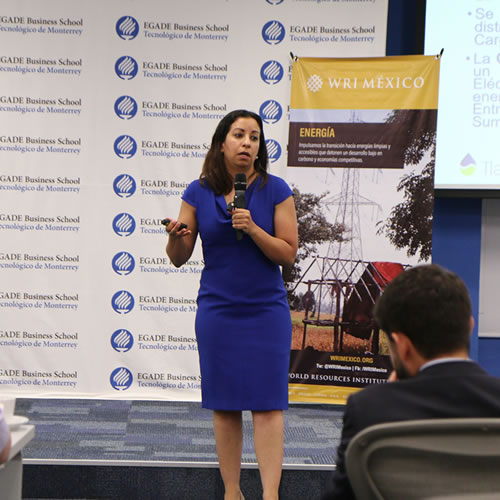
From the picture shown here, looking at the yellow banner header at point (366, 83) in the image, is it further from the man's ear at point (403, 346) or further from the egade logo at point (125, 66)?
the man's ear at point (403, 346)

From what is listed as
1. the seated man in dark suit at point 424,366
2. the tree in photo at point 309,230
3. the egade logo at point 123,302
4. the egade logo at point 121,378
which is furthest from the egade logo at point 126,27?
the seated man in dark suit at point 424,366

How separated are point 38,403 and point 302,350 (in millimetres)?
1711

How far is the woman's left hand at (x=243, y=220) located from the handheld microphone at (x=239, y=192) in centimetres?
4

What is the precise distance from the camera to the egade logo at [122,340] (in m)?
4.38

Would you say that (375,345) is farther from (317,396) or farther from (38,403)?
(38,403)

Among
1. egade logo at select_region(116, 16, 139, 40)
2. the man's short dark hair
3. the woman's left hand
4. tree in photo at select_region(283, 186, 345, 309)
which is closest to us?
the man's short dark hair

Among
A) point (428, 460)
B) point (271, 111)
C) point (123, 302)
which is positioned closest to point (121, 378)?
point (123, 302)

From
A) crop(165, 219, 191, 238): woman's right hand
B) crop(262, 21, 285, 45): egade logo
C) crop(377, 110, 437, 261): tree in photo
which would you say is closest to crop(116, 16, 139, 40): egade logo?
crop(262, 21, 285, 45): egade logo

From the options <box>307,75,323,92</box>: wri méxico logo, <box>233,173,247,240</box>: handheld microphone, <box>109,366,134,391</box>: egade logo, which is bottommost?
<box>109,366,134,391</box>: egade logo

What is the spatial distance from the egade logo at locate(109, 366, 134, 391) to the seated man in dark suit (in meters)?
3.40

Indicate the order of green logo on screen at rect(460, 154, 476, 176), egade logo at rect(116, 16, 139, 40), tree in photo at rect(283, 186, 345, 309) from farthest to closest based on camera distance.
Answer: egade logo at rect(116, 16, 139, 40)
green logo on screen at rect(460, 154, 476, 176)
tree in photo at rect(283, 186, 345, 309)

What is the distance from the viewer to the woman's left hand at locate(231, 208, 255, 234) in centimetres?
228

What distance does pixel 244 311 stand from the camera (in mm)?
2404

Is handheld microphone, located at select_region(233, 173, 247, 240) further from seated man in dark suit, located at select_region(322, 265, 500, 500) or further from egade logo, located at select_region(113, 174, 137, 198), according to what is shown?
egade logo, located at select_region(113, 174, 137, 198)
